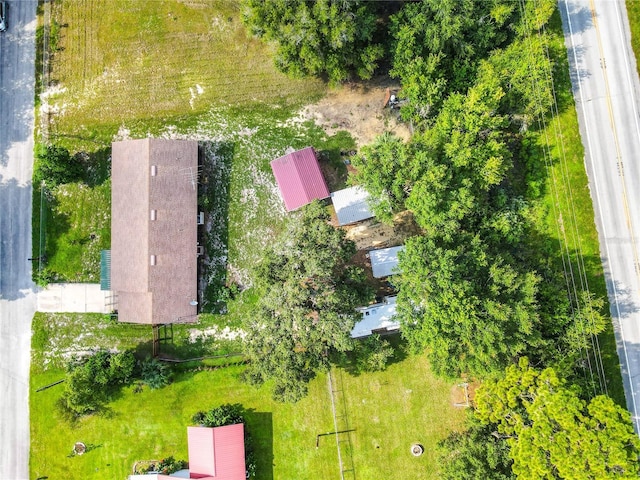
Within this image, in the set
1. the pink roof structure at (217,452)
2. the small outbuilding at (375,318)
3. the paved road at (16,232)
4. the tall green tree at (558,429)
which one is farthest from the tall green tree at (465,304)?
the paved road at (16,232)

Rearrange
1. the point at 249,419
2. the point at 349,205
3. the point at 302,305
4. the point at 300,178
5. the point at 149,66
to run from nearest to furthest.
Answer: the point at 302,305 → the point at 300,178 → the point at 349,205 → the point at 249,419 → the point at 149,66

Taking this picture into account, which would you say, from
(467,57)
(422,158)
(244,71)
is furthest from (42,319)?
(467,57)

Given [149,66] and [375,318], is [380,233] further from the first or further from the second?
[149,66]

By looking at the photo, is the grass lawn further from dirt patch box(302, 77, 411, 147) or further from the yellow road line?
dirt patch box(302, 77, 411, 147)

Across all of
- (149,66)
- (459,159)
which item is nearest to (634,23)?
(459,159)

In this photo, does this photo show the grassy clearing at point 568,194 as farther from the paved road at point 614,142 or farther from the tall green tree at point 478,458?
the tall green tree at point 478,458
